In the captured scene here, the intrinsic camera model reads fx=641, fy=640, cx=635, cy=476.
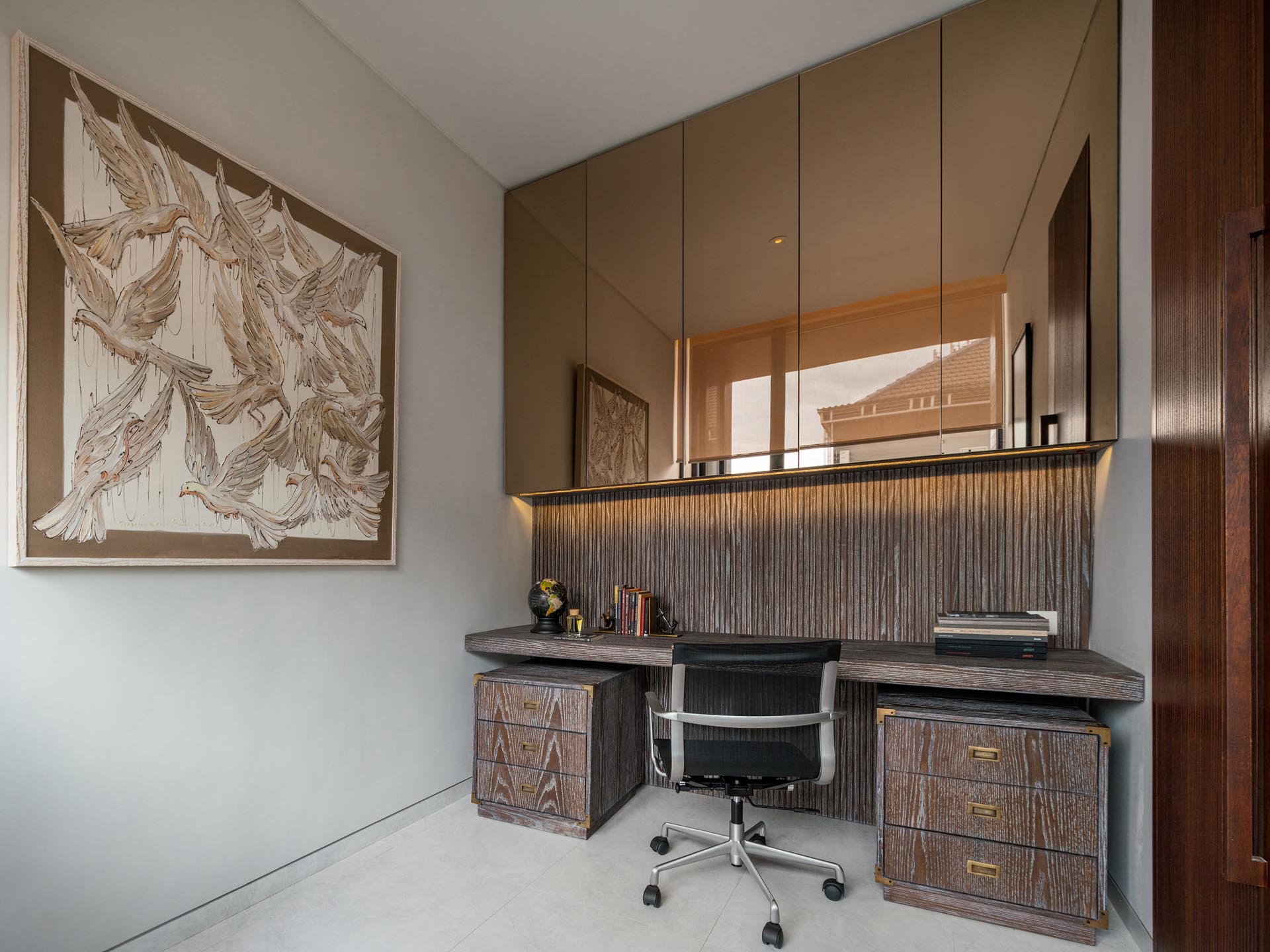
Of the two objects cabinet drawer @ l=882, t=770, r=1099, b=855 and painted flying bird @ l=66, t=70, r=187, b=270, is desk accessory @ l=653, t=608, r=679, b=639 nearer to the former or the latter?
cabinet drawer @ l=882, t=770, r=1099, b=855

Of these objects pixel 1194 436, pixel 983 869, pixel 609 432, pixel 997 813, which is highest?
pixel 609 432

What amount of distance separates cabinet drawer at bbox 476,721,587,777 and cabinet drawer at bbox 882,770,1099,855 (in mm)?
1157

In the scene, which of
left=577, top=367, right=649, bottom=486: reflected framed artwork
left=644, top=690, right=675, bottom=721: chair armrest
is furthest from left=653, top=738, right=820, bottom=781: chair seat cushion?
left=577, top=367, right=649, bottom=486: reflected framed artwork

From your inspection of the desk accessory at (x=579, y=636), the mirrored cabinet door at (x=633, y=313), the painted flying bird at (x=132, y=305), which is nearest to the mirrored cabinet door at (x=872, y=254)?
the mirrored cabinet door at (x=633, y=313)

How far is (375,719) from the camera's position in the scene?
2.51 metres

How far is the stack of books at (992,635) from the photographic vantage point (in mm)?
2135

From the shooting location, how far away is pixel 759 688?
9.34 ft

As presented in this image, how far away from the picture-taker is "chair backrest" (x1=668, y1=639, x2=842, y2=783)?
76.1 inches

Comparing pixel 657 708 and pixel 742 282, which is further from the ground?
pixel 742 282

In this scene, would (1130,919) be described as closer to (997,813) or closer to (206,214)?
(997,813)

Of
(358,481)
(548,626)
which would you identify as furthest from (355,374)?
(548,626)

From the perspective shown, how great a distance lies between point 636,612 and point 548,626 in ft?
1.37

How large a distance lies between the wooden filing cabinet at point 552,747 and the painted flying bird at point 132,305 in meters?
1.67

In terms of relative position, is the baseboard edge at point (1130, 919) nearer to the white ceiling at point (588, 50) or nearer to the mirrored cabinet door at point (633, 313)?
the mirrored cabinet door at point (633, 313)
